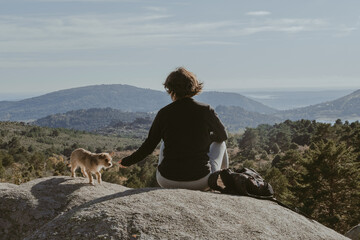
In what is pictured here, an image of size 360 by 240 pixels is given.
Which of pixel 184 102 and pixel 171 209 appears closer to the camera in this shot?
pixel 171 209

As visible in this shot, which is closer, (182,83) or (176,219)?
(176,219)

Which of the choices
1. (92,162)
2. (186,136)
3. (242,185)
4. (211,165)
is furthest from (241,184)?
(92,162)

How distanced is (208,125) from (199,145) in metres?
0.45

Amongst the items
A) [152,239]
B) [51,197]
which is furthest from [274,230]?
[51,197]

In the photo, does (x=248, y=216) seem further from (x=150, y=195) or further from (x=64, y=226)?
(x=64, y=226)

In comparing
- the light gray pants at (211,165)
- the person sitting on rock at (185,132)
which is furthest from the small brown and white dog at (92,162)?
the person sitting on rock at (185,132)

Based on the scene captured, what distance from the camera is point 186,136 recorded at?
22.2 ft

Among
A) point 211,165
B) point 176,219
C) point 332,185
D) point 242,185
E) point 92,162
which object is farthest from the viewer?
point 332,185

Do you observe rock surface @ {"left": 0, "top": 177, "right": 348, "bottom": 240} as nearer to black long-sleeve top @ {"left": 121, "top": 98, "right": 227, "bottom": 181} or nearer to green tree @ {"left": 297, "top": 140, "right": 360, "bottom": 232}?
black long-sleeve top @ {"left": 121, "top": 98, "right": 227, "bottom": 181}

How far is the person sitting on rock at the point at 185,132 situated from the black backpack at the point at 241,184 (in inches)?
8.0

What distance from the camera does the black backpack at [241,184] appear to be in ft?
22.1

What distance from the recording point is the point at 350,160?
1220 inches

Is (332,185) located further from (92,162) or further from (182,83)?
(182,83)

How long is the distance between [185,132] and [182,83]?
3.23 feet
